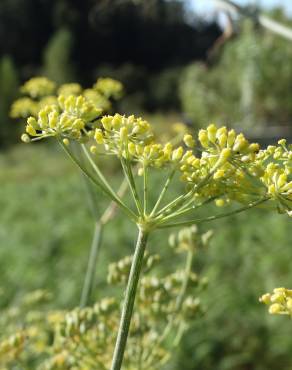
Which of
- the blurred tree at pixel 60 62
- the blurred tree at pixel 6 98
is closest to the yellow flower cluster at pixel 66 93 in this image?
the blurred tree at pixel 6 98

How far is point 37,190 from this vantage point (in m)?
16.2

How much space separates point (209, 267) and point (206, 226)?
2224mm

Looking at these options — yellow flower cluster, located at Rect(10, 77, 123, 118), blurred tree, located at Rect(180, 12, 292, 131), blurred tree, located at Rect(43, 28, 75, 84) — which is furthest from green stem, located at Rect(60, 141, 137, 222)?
blurred tree, located at Rect(43, 28, 75, 84)

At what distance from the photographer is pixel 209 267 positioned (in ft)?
25.2

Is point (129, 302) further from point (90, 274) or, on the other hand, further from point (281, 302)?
point (90, 274)

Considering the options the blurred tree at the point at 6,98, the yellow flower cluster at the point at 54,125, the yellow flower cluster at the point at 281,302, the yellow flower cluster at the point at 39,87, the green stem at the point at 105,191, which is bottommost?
the yellow flower cluster at the point at 281,302

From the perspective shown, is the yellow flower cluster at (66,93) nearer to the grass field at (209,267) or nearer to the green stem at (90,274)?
the green stem at (90,274)

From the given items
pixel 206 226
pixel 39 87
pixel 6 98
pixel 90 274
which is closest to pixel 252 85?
pixel 206 226

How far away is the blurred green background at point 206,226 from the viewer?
5461mm

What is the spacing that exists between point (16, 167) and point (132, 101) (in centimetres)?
1451

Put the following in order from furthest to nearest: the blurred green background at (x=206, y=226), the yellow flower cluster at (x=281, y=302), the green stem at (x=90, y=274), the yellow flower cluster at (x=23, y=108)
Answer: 1. the blurred green background at (x=206, y=226)
2. the yellow flower cluster at (x=23, y=108)
3. the green stem at (x=90, y=274)
4. the yellow flower cluster at (x=281, y=302)

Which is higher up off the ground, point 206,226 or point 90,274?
point 206,226

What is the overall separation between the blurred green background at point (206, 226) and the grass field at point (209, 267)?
13 millimetres

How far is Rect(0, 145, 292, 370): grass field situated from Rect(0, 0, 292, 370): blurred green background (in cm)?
1
